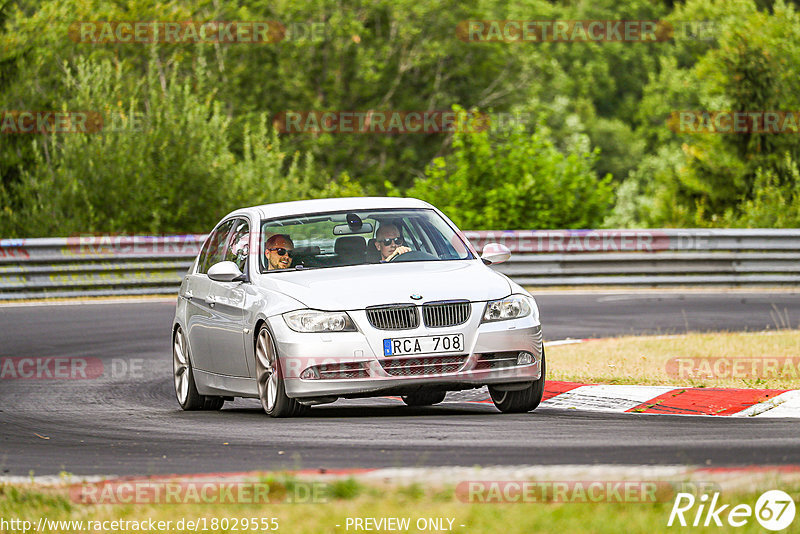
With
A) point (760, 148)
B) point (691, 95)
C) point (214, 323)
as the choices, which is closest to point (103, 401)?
point (214, 323)

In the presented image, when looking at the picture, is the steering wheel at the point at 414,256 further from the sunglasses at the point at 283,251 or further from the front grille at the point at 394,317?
the front grille at the point at 394,317

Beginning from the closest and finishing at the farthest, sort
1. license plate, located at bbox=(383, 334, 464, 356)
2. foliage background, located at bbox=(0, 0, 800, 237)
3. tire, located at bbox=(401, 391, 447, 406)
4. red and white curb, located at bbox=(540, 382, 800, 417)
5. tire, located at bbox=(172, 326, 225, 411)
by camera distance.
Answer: license plate, located at bbox=(383, 334, 464, 356) < red and white curb, located at bbox=(540, 382, 800, 417) < tire, located at bbox=(401, 391, 447, 406) < tire, located at bbox=(172, 326, 225, 411) < foliage background, located at bbox=(0, 0, 800, 237)

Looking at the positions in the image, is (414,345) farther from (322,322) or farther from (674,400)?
(674,400)

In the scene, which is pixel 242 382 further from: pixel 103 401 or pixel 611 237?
pixel 611 237

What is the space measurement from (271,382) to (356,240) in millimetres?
1358

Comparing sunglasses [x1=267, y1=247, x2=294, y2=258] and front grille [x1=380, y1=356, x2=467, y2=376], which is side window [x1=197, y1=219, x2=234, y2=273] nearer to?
sunglasses [x1=267, y1=247, x2=294, y2=258]

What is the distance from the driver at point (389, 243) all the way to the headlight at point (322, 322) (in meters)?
1.17

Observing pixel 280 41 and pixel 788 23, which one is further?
pixel 280 41

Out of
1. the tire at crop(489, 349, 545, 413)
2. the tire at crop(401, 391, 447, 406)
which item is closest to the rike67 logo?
the tire at crop(489, 349, 545, 413)

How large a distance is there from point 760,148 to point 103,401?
37336 millimetres

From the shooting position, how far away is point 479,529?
5266 mm

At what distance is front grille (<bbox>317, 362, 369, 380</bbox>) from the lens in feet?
29.6

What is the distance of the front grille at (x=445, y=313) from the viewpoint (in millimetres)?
9109

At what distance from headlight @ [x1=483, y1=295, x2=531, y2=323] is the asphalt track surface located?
676mm
